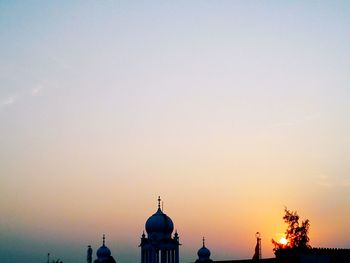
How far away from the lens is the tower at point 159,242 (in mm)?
79375

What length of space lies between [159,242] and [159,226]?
221cm

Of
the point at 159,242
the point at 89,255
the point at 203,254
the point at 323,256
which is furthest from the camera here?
the point at 89,255

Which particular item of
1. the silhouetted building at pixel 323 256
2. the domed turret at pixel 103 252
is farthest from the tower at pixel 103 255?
the silhouetted building at pixel 323 256

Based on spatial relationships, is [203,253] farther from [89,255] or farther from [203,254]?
[89,255]

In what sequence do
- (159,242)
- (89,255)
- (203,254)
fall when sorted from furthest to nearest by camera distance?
(89,255) < (203,254) < (159,242)

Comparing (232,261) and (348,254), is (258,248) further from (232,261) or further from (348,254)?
(348,254)

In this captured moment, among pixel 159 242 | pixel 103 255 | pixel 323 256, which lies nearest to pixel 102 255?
pixel 103 255

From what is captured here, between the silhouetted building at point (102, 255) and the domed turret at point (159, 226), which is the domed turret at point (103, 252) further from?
the domed turret at point (159, 226)

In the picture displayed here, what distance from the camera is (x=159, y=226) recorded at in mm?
80188

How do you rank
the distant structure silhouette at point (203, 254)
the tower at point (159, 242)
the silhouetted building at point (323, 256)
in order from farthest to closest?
the distant structure silhouette at point (203, 254) < the tower at point (159, 242) < the silhouetted building at point (323, 256)

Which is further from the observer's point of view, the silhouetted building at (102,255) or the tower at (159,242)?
the silhouetted building at (102,255)

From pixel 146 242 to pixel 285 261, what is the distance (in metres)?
31.1

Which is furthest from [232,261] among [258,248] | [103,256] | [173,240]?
[103,256]

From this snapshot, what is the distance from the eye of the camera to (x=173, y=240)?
3155 inches
